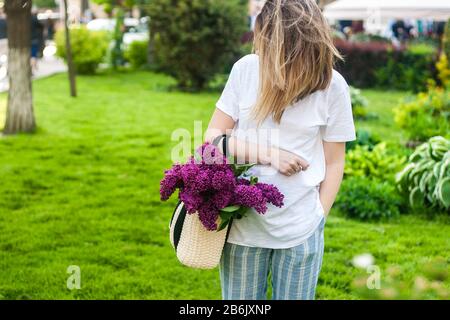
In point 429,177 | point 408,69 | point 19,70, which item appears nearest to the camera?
point 429,177

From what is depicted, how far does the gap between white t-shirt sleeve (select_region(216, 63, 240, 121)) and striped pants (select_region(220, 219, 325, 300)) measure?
45cm

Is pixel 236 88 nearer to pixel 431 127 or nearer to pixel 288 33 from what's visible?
pixel 288 33

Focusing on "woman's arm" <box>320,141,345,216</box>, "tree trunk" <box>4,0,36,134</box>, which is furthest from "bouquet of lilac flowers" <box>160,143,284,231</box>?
"tree trunk" <box>4,0,36,134</box>

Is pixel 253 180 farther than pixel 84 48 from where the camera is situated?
No

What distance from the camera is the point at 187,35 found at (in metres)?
13.5

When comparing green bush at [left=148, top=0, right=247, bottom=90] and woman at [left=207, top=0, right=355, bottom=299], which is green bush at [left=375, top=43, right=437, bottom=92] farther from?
woman at [left=207, top=0, right=355, bottom=299]

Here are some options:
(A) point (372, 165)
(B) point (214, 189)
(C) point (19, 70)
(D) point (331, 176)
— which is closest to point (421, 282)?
(D) point (331, 176)

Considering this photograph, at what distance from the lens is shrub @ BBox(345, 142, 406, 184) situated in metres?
6.44

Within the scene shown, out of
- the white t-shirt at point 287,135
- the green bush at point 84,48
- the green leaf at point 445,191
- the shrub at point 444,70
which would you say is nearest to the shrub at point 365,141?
the green leaf at point 445,191

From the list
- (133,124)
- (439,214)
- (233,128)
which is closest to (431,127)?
(439,214)

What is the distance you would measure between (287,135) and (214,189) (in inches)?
12.6

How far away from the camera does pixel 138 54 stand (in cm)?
1939

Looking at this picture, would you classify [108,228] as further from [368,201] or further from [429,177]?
[429,177]

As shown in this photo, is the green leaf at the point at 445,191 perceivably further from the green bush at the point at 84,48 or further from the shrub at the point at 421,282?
the green bush at the point at 84,48
